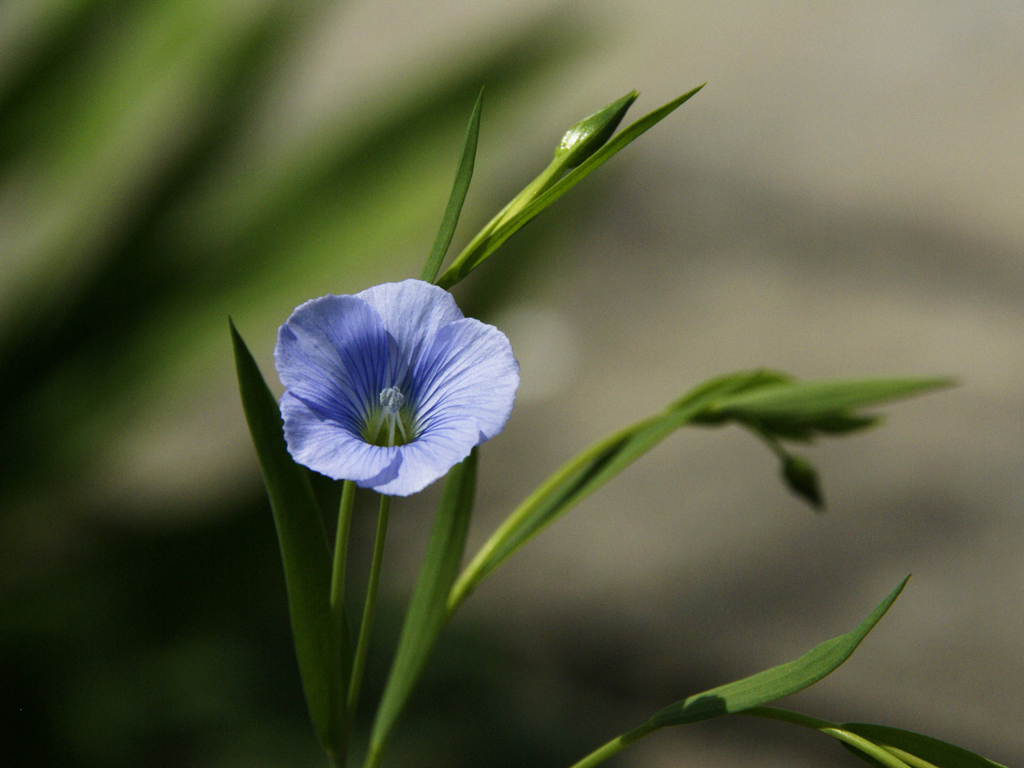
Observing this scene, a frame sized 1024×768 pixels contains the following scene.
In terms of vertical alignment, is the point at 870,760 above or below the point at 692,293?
below

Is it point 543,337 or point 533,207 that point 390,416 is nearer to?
point 533,207

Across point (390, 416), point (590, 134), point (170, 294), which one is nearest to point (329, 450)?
point (390, 416)

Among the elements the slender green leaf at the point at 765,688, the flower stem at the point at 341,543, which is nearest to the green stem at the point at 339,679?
the flower stem at the point at 341,543

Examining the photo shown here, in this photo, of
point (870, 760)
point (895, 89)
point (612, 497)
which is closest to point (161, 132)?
point (612, 497)

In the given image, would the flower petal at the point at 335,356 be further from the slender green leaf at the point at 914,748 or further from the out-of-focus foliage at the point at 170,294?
the out-of-focus foliage at the point at 170,294

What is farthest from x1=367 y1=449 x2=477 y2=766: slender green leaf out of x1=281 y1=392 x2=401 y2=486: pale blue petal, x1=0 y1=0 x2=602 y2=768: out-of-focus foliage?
x1=0 y1=0 x2=602 y2=768: out-of-focus foliage

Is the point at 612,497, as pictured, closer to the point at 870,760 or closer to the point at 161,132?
the point at 161,132
